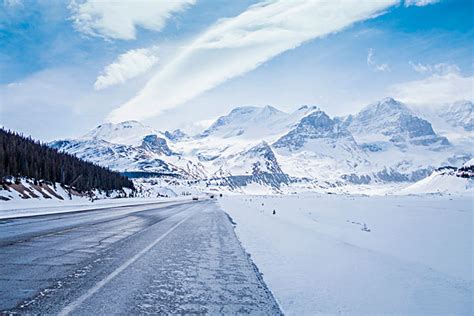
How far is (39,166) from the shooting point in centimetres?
7381

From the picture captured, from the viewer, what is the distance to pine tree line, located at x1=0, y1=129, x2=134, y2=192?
6381 centimetres

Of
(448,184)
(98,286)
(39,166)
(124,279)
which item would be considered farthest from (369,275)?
(448,184)

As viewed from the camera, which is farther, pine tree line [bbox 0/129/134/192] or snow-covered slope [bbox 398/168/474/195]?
snow-covered slope [bbox 398/168/474/195]

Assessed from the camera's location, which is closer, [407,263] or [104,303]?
[104,303]

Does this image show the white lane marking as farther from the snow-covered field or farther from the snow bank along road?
the snow-covered field

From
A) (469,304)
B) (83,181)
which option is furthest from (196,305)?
(83,181)

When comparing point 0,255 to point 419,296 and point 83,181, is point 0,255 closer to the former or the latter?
point 419,296

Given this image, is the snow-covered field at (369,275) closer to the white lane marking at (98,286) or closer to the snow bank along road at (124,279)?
the snow bank along road at (124,279)

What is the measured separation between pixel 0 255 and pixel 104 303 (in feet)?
15.9

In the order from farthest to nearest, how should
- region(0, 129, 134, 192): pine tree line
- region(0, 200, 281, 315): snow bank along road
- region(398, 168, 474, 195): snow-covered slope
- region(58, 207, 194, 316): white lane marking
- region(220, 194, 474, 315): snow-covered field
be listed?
1. region(398, 168, 474, 195): snow-covered slope
2. region(0, 129, 134, 192): pine tree line
3. region(220, 194, 474, 315): snow-covered field
4. region(0, 200, 281, 315): snow bank along road
5. region(58, 207, 194, 316): white lane marking

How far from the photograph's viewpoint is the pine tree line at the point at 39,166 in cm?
6381

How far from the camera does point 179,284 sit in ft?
23.2

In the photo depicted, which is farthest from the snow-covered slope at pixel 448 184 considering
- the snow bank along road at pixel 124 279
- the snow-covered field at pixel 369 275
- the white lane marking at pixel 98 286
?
the white lane marking at pixel 98 286

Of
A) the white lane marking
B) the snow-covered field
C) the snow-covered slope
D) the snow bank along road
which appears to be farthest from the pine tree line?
the snow-covered slope
